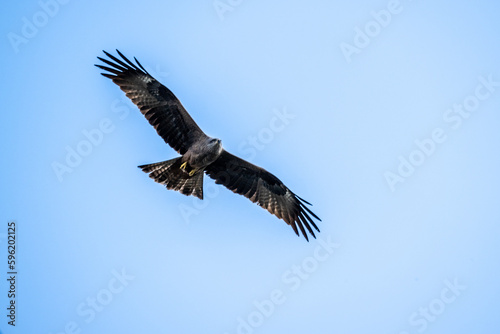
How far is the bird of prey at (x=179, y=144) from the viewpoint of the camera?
38.9 feet

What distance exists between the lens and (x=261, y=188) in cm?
1286

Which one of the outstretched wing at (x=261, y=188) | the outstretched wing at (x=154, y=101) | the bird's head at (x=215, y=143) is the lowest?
the outstretched wing at (x=261, y=188)

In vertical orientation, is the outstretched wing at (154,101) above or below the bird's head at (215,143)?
above

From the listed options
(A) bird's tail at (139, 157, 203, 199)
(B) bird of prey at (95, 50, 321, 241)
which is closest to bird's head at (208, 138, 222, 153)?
(B) bird of prey at (95, 50, 321, 241)

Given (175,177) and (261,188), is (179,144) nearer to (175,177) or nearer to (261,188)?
(175,177)

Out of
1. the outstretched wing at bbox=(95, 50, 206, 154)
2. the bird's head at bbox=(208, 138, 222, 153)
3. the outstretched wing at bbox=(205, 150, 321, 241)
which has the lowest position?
the outstretched wing at bbox=(205, 150, 321, 241)

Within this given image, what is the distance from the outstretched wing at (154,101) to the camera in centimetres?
1193

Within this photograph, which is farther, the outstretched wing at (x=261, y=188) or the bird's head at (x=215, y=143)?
the outstretched wing at (x=261, y=188)

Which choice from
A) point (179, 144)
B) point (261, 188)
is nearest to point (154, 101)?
point (179, 144)

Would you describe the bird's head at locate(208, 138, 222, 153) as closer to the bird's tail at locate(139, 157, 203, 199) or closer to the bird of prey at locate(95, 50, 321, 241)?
the bird of prey at locate(95, 50, 321, 241)

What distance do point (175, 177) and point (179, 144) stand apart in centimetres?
68

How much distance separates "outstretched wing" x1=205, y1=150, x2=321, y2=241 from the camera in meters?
12.5

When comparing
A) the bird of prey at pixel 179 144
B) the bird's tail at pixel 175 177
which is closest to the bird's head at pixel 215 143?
the bird of prey at pixel 179 144

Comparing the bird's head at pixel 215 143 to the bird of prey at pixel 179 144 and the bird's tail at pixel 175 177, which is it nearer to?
the bird of prey at pixel 179 144
